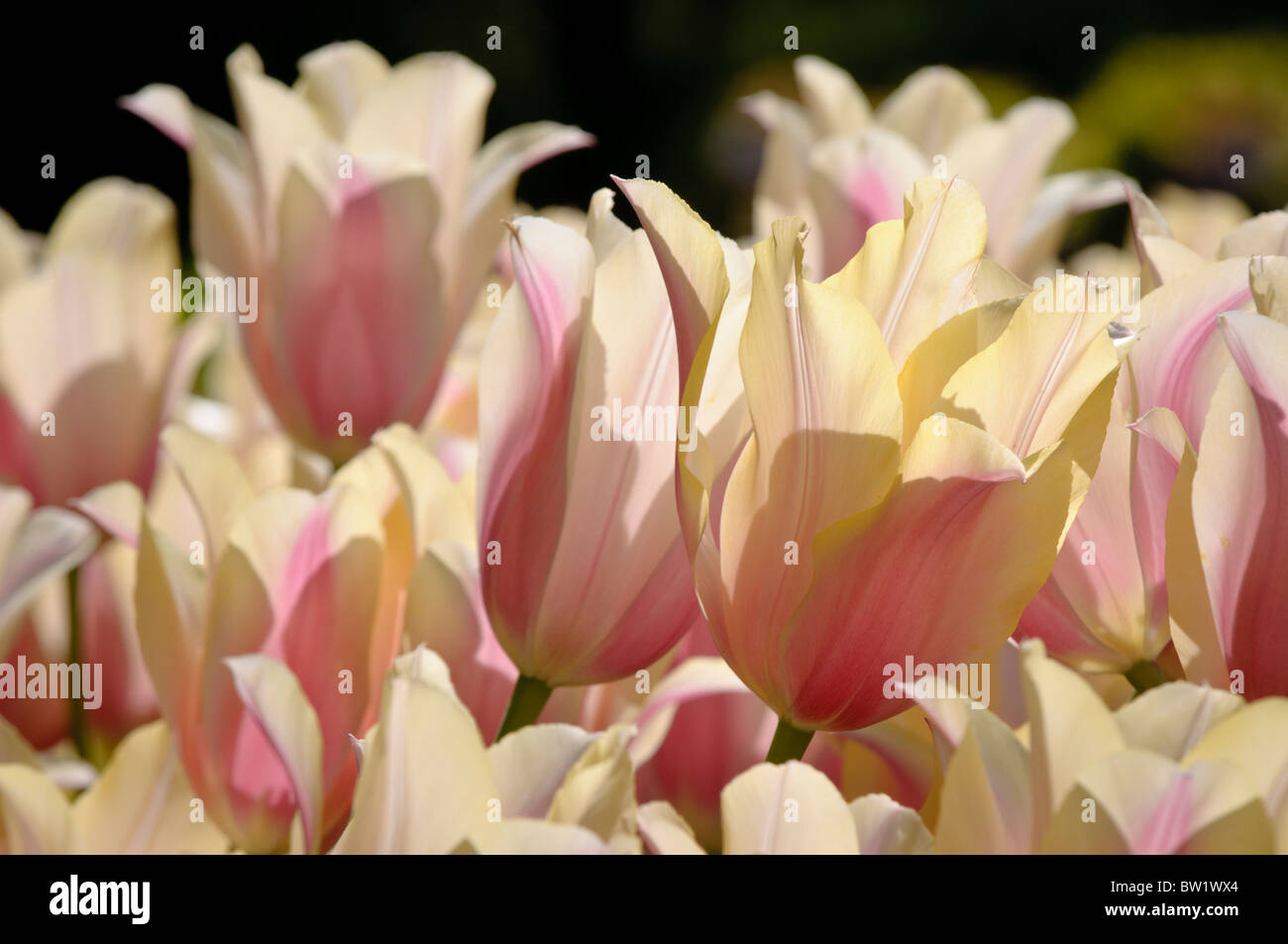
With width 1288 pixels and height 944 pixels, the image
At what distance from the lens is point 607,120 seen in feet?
18.1

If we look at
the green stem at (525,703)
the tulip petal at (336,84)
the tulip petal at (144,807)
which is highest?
the tulip petal at (336,84)

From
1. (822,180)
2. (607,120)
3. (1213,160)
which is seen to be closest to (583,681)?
(822,180)

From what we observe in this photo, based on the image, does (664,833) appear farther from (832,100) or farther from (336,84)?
(832,100)

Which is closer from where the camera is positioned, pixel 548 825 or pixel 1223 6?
pixel 548 825

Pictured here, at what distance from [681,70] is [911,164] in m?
5.16

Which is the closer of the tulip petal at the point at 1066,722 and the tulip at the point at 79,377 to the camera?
the tulip petal at the point at 1066,722

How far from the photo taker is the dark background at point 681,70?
419cm

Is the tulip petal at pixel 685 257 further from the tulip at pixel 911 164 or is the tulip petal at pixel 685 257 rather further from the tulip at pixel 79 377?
the tulip at pixel 79 377

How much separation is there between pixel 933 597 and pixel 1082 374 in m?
0.06

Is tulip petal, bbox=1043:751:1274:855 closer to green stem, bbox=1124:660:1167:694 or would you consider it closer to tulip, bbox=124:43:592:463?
green stem, bbox=1124:660:1167:694

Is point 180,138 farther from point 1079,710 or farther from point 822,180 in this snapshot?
point 1079,710

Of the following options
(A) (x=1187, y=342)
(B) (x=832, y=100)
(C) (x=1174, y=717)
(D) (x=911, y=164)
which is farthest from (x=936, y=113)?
(C) (x=1174, y=717)

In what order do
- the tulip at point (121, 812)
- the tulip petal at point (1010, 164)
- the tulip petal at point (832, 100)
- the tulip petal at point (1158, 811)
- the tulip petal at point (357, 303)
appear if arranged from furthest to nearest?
the tulip petal at point (832, 100)
the tulip petal at point (1010, 164)
the tulip petal at point (357, 303)
the tulip at point (121, 812)
the tulip petal at point (1158, 811)

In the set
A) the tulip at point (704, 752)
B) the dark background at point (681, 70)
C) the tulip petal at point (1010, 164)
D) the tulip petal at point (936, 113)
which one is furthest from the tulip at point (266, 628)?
the dark background at point (681, 70)
